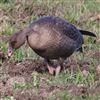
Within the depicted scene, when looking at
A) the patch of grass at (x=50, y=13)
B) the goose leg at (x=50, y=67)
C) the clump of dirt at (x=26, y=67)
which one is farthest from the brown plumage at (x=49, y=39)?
the patch of grass at (x=50, y=13)

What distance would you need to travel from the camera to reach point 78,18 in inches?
403

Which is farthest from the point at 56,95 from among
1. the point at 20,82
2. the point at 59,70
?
the point at 59,70

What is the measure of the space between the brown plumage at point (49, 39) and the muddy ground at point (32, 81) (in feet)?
0.79

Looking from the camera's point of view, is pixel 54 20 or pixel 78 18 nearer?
pixel 54 20

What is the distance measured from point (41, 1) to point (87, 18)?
1.02 meters

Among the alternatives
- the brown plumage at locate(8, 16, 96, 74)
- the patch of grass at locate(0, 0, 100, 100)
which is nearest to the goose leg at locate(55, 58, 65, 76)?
the brown plumage at locate(8, 16, 96, 74)

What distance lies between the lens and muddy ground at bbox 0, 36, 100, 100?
20.4ft

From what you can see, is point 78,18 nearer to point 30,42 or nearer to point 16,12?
point 16,12

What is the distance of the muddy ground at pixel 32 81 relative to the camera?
6.23 m

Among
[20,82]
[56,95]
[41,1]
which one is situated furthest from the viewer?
[41,1]

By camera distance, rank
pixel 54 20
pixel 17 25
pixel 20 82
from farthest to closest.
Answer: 1. pixel 17 25
2. pixel 54 20
3. pixel 20 82

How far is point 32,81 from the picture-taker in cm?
675

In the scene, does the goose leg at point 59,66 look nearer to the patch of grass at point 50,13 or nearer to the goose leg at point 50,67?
the goose leg at point 50,67

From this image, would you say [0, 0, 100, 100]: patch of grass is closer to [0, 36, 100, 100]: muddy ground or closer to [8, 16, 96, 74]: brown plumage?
[0, 36, 100, 100]: muddy ground
